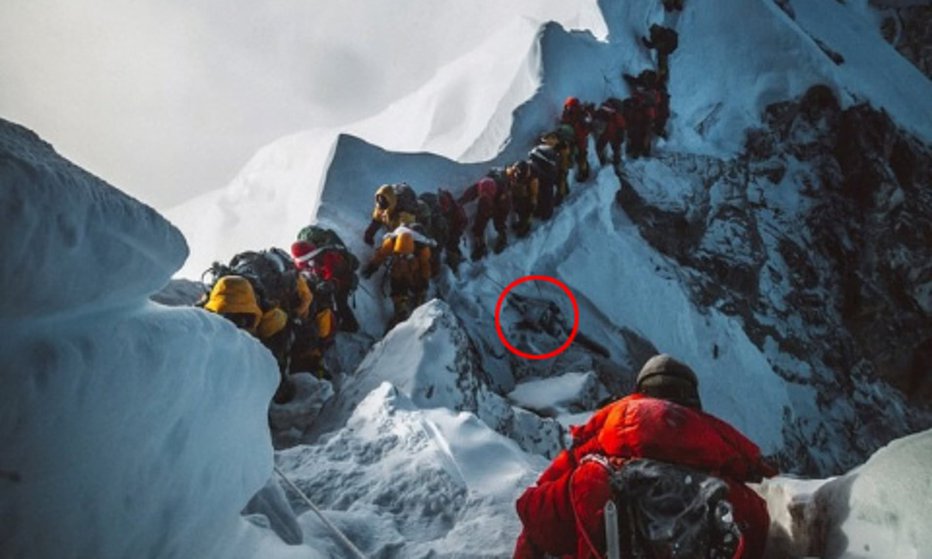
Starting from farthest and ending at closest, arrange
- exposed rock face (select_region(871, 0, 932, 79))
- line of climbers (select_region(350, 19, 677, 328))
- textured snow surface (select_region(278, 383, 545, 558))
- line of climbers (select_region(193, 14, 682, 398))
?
exposed rock face (select_region(871, 0, 932, 79)) → line of climbers (select_region(350, 19, 677, 328)) → line of climbers (select_region(193, 14, 682, 398)) → textured snow surface (select_region(278, 383, 545, 558))

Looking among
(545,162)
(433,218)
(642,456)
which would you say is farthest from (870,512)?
(545,162)

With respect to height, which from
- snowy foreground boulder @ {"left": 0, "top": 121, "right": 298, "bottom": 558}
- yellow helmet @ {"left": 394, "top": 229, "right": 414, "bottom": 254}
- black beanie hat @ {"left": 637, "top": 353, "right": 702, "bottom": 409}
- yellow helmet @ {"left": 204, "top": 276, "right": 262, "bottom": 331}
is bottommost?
black beanie hat @ {"left": 637, "top": 353, "right": 702, "bottom": 409}

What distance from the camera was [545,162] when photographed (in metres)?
10.3

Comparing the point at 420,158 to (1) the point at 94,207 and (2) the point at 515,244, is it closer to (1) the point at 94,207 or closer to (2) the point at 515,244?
(2) the point at 515,244

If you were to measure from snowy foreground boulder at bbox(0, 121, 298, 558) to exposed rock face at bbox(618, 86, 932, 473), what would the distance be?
40.2 feet

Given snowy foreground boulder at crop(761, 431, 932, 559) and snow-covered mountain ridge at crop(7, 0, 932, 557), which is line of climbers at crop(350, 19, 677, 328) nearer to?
snow-covered mountain ridge at crop(7, 0, 932, 557)

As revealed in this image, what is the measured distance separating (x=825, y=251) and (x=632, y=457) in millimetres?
16185

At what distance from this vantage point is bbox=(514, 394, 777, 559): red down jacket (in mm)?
2434

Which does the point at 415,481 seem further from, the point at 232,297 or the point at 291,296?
the point at 291,296

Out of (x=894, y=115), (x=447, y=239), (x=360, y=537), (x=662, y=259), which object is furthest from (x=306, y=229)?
(x=894, y=115)

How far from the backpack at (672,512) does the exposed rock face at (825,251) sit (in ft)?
37.2

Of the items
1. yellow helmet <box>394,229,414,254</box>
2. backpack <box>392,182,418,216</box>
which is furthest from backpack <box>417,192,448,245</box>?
yellow helmet <box>394,229,414,254</box>

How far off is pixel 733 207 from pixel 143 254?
15.6 meters

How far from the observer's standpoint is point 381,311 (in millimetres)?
8328
